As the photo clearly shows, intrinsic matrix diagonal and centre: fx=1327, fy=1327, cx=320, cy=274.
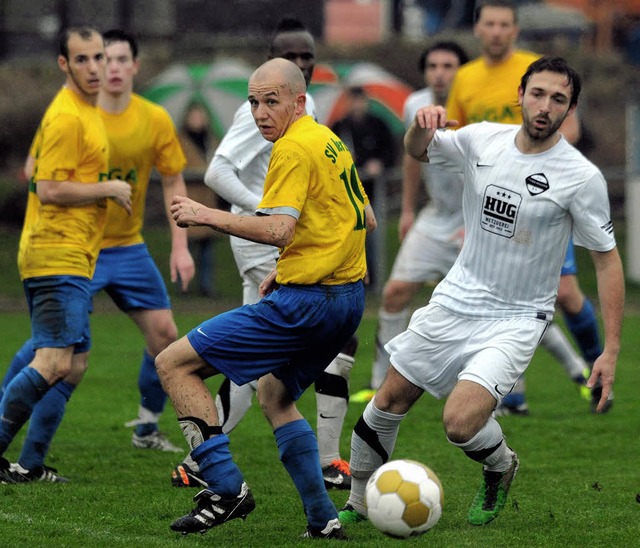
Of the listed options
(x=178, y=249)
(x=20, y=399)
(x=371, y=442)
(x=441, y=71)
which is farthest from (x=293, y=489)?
(x=441, y=71)

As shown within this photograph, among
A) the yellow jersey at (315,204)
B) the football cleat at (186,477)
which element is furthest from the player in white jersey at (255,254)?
the yellow jersey at (315,204)

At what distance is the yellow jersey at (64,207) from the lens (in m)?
6.89

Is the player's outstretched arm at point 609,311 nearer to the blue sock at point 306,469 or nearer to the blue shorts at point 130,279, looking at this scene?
the blue sock at point 306,469

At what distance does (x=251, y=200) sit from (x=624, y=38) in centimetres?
1871

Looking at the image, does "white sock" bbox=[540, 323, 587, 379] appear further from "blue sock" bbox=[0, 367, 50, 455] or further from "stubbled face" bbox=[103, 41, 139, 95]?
"blue sock" bbox=[0, 367, 50, 455]

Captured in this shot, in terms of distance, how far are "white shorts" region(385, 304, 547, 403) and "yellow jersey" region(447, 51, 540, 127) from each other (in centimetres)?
324

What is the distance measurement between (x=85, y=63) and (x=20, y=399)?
5.90ft

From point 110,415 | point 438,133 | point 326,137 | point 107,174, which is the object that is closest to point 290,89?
point 326,137

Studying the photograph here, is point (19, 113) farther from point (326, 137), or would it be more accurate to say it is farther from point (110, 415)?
point (326, 137)

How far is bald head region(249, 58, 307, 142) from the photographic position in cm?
559

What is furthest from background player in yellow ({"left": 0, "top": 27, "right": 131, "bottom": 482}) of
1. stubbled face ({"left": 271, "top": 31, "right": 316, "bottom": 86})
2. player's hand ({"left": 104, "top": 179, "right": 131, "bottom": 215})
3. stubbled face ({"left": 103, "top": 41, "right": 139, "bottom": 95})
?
stubbled face ({"left": 271, "top": 31, "right": 316, "bottom": 86})

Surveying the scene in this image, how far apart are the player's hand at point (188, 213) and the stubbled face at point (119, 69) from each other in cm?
277

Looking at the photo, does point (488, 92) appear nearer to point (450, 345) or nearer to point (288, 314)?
point (450, 345)

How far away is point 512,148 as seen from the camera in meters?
6.13
